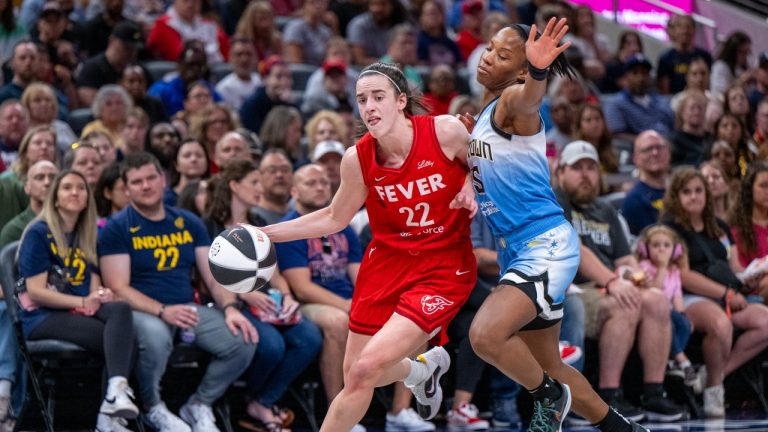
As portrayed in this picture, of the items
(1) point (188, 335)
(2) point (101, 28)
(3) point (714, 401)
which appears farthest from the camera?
(2) point (101, 28)

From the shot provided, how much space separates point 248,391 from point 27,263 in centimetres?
169

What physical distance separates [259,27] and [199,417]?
6.00 metres

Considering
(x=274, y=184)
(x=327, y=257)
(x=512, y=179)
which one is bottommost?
(x=327, y=257)

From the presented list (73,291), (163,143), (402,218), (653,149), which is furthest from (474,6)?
(402,218)

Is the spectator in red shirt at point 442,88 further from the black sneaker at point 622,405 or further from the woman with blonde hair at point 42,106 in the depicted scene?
the black sneaker at point 622,405

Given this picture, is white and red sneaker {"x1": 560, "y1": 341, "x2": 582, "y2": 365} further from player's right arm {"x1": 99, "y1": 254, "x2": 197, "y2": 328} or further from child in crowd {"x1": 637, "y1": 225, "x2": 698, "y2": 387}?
player's right arm {"x1": 99, "y1": 254, "x2": 197, "y2": 328}

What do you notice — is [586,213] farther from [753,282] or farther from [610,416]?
[610,416]

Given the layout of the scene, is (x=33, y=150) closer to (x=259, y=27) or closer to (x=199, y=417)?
(x=199, y=417)

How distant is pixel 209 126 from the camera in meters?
9.45

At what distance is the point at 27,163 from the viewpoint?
817 centimetres

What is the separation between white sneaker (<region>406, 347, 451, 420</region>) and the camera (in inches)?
247

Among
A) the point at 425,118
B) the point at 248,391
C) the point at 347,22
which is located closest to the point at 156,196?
the point at 248,391

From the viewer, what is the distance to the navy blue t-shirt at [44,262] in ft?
23.0

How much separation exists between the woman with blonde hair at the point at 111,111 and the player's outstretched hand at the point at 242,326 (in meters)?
2.82
